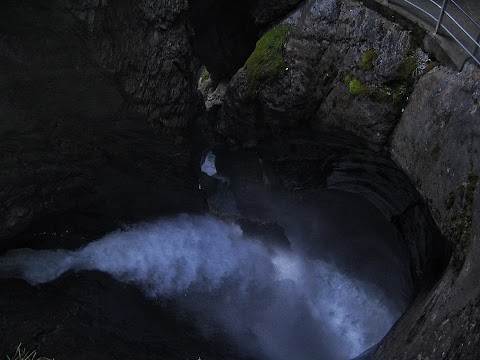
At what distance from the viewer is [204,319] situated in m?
13.6

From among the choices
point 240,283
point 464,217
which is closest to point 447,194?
point 464,217

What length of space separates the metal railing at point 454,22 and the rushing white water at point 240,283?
789cm

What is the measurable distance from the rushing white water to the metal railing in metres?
7.89

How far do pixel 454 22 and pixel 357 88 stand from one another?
8.83 ft

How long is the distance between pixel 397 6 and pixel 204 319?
9.21 meters

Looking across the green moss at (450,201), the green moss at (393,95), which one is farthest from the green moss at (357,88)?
the green moss at (450,201)

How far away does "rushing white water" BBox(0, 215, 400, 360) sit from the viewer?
13.5m


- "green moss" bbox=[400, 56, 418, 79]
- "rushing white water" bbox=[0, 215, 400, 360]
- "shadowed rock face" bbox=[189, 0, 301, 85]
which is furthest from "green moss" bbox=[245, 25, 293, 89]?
"rushing white water" bbox=[0, 215, 400, 360]

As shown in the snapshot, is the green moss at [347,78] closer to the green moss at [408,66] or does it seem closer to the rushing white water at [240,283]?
the green moss at [408,66]

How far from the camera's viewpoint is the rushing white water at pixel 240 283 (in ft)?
44.3

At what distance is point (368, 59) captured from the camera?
10.5 metres

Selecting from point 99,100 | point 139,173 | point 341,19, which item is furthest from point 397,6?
point 139,173

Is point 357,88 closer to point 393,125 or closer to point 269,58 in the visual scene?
point 393,125

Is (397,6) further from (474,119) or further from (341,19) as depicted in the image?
(474,119)
